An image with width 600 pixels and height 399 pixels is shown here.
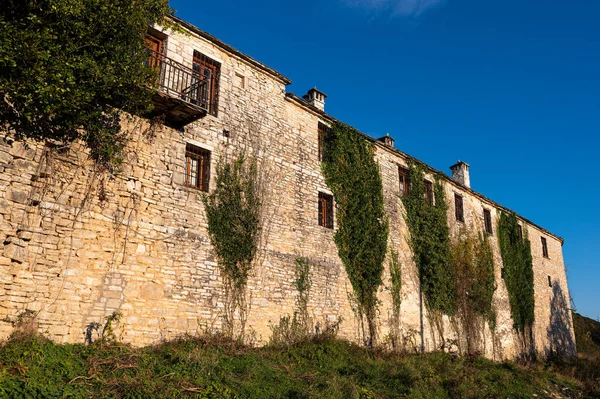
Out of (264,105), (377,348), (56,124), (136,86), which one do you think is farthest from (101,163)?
(377,348)

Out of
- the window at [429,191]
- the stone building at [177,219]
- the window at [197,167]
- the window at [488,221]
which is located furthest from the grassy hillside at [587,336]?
the window at [197,167]

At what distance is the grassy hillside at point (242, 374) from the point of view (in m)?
8.06

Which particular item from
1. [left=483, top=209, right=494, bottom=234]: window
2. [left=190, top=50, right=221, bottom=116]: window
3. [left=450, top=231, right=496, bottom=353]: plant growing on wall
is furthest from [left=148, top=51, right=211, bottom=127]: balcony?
[left=483, top=209, right=494, bottom=234]: window

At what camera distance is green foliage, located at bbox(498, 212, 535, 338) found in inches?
974

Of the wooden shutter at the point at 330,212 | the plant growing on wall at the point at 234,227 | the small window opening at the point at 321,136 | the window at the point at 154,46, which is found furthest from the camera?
the small window opening at the point at 321,136

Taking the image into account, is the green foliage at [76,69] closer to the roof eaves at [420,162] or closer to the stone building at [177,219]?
the stone building at [177,219]

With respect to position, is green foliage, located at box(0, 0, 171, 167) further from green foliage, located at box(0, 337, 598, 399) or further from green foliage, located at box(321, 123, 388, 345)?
green foliage, located at box(321, 123, 388, 345)

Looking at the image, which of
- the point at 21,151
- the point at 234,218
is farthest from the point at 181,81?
the point at 21,151

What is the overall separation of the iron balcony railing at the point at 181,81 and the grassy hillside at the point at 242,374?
620cm

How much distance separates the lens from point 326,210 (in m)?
16.5

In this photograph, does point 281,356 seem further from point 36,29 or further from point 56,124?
point 36,29

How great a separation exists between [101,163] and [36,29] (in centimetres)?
305

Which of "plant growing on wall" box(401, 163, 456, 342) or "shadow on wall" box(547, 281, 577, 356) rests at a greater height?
"plant growing on wall" box(401, 163, 456, 342)

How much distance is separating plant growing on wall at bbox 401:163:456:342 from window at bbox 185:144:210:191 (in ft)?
30.9
